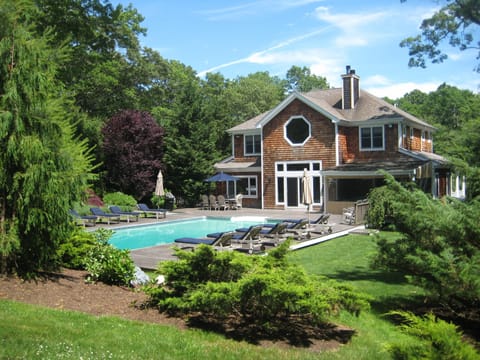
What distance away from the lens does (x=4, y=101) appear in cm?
831

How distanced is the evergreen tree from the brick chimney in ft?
82.1

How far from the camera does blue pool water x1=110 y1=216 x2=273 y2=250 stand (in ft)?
63.3

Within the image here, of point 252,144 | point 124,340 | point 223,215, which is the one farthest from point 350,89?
point 124,340

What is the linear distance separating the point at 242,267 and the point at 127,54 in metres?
40.9

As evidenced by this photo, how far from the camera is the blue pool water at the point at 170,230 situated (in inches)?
759

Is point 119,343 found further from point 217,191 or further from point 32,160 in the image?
point 217,191

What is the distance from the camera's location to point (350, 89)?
31.3m

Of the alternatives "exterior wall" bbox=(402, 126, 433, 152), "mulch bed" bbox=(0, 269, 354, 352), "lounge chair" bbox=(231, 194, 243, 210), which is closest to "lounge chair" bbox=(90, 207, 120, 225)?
"lounge chair" bbox=(231, 194, 243, 210)

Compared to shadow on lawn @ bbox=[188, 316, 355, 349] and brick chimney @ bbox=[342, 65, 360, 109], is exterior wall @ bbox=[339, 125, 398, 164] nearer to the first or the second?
brick chimney @ bbox=[342, 65, 360, 109]

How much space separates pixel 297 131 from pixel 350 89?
483cm

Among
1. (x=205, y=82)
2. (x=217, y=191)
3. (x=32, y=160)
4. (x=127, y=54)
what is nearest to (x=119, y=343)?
(x=32, y=160)

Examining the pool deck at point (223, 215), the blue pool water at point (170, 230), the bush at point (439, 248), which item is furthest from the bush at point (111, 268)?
the blue pool water at point (170, 230)

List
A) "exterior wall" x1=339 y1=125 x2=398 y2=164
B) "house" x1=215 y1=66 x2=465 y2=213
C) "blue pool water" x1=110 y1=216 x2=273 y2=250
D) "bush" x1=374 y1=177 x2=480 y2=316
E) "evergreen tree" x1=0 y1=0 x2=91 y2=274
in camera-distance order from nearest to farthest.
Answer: "bush" x1=374 y1=177 x2=480 y2=316
"evergreen tree" x1=0 y1=0 x2=91 y2=274
"blue pool water" x1=110 y1=216 x2=273 y2=250
"house" x1=215 y1=66 x2=465 y2=213
"exterior wall" x1=339 y1=125 x2=398 y2=164

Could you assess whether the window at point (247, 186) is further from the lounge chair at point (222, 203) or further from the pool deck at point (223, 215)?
the lounge chair at point (222, 203)
